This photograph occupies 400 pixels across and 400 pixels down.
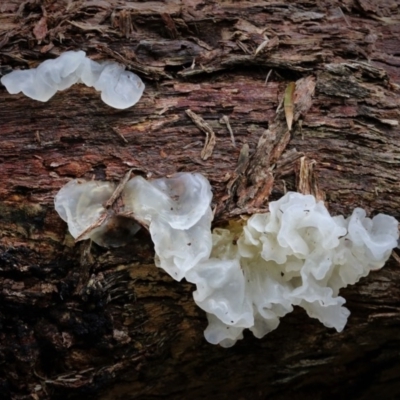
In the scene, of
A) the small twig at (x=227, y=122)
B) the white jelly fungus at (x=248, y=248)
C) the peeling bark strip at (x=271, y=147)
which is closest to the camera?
the white jelly fungus at (x=248, y=248)

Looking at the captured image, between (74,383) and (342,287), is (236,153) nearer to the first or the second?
(342,287)

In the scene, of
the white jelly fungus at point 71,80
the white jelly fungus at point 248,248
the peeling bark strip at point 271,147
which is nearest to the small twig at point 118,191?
the white jelly fungus at point 248,248

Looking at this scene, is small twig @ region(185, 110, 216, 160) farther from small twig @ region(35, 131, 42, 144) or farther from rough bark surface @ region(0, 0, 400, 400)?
small twig @ region(35, 131, 42, 144)

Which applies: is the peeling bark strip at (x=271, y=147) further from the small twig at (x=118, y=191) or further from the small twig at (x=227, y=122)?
the small twig at (x=118, y=191)

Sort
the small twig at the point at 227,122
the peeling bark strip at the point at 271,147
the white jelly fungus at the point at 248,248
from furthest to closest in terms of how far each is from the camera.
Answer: the small twig at the point at 227,122 → the peeling bark strip at the point at 271,147 → the white jelly fungus at the point at 248,248

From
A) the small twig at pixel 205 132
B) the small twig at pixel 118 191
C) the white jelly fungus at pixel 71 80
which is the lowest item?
the small twig at pixel 118 191

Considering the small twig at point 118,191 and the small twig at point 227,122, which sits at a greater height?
the small twig at point 227,122

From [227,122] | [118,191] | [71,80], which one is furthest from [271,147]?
[71,80]
